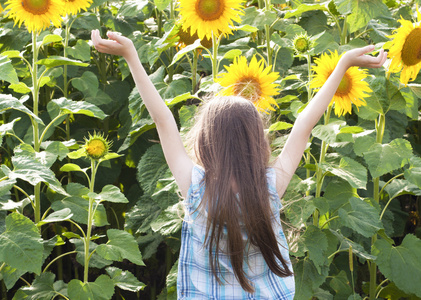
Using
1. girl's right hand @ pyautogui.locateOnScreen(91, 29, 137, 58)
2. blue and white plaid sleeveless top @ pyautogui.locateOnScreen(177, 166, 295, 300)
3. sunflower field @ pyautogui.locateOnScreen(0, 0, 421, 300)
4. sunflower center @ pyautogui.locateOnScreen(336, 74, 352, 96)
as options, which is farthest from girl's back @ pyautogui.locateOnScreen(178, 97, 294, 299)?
sunflower center @ pyautogui.locateOnScreen(336, 74, 352, 96)

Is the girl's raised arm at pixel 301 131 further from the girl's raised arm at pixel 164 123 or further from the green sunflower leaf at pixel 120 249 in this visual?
the green sunflower leaf at pixel 120 249

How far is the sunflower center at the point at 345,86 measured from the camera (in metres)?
1.83

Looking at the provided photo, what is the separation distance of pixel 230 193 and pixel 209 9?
0.94 m

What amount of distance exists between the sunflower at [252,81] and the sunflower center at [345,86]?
0.21 meters

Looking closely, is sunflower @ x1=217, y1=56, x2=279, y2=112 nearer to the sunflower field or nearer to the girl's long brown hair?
the sunflower field

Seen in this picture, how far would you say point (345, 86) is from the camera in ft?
6.01

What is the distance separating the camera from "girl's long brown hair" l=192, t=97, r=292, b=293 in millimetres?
1261

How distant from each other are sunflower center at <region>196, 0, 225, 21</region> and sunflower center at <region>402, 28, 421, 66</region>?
64 centimetres

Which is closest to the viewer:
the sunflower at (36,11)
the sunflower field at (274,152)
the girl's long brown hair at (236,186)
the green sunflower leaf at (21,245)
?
the girl's long brown hair at (236,186)

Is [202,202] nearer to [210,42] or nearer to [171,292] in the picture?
[171,292]

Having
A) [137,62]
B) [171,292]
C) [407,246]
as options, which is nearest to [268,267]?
[137,62]

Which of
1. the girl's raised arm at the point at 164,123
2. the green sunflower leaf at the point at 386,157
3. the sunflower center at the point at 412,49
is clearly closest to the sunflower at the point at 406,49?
the sunflower center at the point at 412,49

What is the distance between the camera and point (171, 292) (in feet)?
6.51

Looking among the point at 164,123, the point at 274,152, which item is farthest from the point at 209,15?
the point at 164,123
